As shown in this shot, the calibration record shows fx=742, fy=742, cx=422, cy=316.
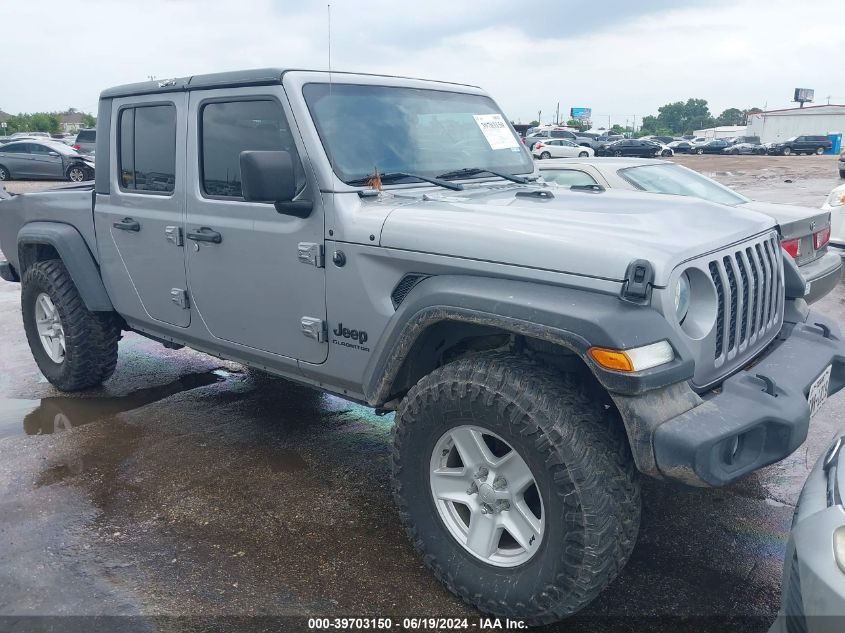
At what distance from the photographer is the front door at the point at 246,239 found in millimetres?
3330

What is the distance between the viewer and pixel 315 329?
10.9ft

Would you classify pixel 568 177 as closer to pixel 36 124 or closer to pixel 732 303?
pixel 732 303

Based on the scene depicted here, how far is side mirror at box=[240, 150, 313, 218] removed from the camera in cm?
295

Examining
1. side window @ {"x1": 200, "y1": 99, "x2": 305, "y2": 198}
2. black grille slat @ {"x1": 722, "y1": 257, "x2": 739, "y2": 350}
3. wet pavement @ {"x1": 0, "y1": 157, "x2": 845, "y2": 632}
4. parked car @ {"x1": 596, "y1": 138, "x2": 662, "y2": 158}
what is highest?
parked car @ {"x1": 596, "y1": 138, "x2": 662, "y2": 158}

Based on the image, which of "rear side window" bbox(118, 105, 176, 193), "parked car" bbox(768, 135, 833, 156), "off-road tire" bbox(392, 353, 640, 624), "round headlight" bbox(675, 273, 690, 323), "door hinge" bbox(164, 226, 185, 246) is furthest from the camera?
"parked car" bbox(768, 135, 833, 156)

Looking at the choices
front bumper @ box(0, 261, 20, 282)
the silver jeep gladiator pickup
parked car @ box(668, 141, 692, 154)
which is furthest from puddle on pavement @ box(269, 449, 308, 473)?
parked car @ box(668, 141, 692, 154)

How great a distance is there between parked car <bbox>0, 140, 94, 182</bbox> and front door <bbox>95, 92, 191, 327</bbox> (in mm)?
19456

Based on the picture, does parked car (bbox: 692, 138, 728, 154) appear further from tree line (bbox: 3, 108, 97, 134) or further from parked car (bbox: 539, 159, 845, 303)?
tree line (bbox: 3, 108, 97, 134)

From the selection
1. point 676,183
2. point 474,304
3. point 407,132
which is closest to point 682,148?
point 676,183

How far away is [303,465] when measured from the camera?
411cm

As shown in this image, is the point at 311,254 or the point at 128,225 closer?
the point at 311,254

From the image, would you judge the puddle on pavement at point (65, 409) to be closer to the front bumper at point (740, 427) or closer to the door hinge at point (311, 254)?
the door hinge at point (311, 254)

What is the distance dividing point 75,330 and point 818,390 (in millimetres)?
4297

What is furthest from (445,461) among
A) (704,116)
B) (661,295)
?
(704,116)
